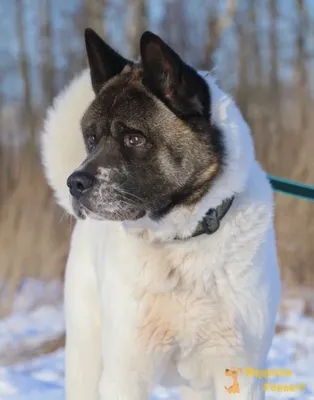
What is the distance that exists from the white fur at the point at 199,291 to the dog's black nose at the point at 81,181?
283 millimetres

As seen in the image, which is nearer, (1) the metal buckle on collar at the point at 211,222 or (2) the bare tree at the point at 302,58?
(1) the metal buckle on collar at the point at 211,222

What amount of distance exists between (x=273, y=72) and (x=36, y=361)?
12.0 ft

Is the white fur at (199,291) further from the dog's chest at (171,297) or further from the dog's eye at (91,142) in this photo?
the dog's eye at (91,142)

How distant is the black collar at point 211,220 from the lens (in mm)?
2273

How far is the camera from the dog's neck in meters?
2.24

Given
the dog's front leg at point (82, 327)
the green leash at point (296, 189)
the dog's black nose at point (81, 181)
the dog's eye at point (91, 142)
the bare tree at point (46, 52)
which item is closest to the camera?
the dog's black nose at point (81, 181)

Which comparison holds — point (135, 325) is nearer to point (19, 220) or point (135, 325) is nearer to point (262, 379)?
point (262, 379)

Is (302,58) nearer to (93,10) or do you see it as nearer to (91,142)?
(93,10)

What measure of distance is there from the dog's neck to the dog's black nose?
0.27 m

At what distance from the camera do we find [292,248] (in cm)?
566

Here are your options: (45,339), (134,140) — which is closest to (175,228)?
(134,140)

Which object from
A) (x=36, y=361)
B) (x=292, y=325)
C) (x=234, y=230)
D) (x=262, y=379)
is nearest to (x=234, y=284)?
(x=234, y=230)

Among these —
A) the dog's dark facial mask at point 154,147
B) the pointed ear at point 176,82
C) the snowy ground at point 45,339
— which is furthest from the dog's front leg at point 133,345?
the snowy ground at point 45,339

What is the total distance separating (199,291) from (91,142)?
2.32ft
